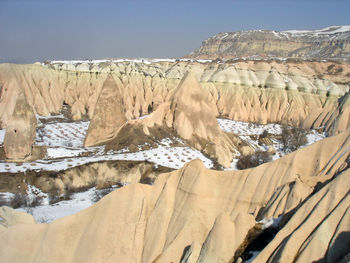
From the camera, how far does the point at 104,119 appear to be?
26.8 m

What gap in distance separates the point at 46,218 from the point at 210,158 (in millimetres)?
14183

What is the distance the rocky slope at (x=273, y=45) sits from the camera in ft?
345

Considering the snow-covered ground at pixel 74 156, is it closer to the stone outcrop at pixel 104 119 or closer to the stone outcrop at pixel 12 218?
the stone outcrop at pixel 104 119

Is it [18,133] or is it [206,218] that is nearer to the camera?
[206,218]

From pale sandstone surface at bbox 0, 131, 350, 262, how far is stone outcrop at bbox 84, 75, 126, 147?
16799mm

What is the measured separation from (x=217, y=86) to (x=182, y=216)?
5147 centimetres

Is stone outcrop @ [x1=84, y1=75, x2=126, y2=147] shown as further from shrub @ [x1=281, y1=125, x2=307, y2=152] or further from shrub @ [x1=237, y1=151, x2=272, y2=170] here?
shrub @ [x1=281, y1=125, x2=307, y2=152]

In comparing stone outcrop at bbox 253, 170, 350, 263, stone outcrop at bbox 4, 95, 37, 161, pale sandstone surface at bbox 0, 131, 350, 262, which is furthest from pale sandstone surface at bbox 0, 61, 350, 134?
stone outcrop at bbox 253, 170, 350, 263

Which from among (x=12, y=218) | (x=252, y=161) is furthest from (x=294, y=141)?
(x=12, y=218)

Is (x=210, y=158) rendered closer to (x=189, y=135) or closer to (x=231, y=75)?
(x=189, y=135)

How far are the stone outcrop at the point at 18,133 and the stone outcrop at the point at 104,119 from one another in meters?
5.66

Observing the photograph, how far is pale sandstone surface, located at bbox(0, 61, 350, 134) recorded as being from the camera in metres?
49.2

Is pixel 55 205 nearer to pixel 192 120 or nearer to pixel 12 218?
pixel 12 218

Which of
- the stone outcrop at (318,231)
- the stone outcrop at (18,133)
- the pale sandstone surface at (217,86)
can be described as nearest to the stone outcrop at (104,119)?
the stone outcrop at (18,133)
